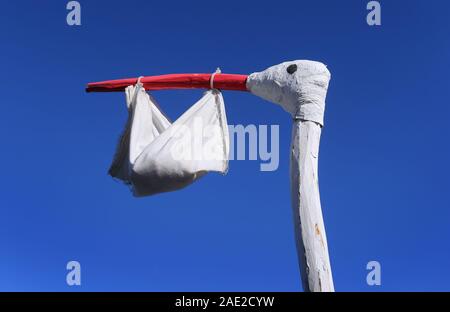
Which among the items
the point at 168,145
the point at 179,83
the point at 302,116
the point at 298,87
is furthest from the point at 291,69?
the point at 168,145

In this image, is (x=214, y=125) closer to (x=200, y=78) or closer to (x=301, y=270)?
(x=200, y=78)

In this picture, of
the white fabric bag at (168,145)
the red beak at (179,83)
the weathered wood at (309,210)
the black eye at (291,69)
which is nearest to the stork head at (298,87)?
the black eye at (291,69)

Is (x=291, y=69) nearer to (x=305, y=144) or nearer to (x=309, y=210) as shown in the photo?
(x=305, y=144)

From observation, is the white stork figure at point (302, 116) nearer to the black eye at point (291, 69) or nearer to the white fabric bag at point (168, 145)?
the black eye at point (291, 69)

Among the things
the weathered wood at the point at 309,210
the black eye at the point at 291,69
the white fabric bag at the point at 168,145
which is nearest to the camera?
the weathered wood at the point at 309,210

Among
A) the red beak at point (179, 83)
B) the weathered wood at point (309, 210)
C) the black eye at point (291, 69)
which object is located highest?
the red beak at point (179, 83)

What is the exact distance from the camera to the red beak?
4.44 meters

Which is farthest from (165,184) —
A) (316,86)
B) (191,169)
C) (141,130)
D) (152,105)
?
(316,86)

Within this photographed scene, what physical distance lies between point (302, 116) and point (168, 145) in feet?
3.64

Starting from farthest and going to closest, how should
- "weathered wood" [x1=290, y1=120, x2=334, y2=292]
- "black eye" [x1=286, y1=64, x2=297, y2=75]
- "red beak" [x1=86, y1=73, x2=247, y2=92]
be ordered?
"red beak" [x1=86, y1=73, x2=247, y2=92], "black eye" [x1=286, y1=64, x2=297, y2=75], "weathered wood" [x1=290, y1=120, x2=334, y2=292]

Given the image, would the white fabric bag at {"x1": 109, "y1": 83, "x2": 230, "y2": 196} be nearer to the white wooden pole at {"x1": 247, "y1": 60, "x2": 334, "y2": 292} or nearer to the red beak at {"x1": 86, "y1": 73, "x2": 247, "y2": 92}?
the red beak at {"x1": 86, "y1": 73, "x2": 247, "y2": 92}

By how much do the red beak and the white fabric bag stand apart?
81 mm

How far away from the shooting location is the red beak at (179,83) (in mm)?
4441

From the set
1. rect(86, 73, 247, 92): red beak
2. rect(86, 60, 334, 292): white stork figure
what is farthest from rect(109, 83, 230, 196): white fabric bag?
rect(86, 60, 334, 292): white stork figure
